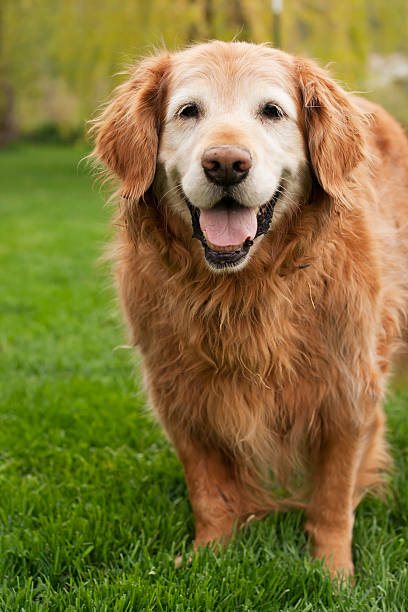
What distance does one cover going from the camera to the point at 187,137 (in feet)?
8.19

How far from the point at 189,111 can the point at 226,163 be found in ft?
1.49

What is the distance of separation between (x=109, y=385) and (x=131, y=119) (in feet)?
7.24

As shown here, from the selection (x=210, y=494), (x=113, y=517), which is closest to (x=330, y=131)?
(x=210, y=494)

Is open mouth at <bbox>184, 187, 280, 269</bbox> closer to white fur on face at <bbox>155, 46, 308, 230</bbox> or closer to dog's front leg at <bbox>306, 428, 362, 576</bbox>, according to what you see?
white fur on face at <bbox>155, 46, 308, 230</bbox>

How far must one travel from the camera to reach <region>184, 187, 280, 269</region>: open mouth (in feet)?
7.63

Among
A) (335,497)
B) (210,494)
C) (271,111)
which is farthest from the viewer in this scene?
(210,494)

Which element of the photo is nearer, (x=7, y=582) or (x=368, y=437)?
(x=7, y=582)

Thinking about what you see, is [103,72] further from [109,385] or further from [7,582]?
[7,582]

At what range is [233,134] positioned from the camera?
7.33 feet

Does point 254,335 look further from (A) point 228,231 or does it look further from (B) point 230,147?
(B) point 230,147

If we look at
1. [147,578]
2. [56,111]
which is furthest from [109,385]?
[56,111]

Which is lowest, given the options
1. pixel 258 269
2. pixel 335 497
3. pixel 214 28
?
pixel 335 497

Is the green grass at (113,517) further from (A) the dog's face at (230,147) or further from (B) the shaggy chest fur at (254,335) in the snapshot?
(A) the dog's face at (230,147)

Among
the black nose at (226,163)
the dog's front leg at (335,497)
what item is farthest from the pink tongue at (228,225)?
the dog's front leg at (335,497)
